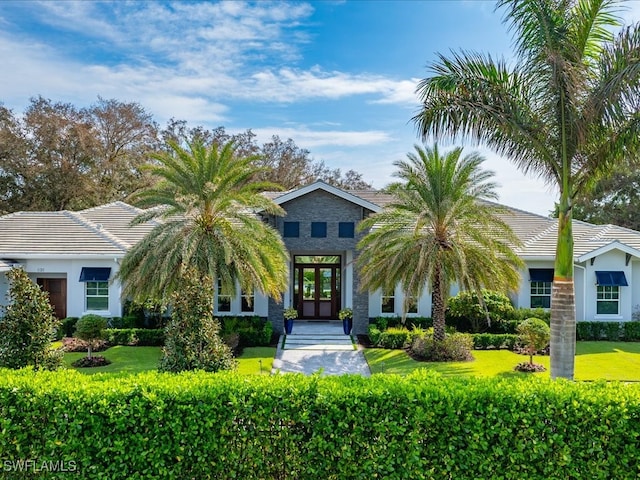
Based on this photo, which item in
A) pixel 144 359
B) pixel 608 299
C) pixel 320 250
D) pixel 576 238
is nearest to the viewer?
pixel 144 359

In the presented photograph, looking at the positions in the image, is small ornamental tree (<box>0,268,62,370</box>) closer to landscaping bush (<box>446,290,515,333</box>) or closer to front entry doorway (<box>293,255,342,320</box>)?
front entry doorway (<box>293,255,342,320</box>)

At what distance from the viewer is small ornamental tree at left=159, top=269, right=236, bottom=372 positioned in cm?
932

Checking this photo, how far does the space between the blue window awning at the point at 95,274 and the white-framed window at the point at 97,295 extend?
Result: 1.77ft

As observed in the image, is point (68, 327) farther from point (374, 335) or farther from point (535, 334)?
point (535, 334)

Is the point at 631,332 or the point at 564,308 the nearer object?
the point at 564,308

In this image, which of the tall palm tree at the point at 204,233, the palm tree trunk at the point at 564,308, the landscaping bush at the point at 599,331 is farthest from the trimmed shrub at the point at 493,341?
the tall palm tree at the point at 204,233

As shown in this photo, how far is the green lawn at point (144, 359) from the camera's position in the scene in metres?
14.7

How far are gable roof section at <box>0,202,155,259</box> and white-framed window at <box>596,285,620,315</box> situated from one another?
73.2ft

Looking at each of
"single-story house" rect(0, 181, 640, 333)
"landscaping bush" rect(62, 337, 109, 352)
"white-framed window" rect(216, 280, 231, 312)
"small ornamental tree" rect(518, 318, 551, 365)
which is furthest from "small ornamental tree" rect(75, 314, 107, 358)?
"small ornamental tree" rect(518, 318, 551, 365)

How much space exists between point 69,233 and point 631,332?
27.3 m

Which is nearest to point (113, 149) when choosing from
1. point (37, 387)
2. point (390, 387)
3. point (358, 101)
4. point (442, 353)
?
point (358, 101)

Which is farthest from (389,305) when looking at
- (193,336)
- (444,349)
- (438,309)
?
(193,336)

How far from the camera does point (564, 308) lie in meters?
10.3

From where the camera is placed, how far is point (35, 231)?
22.4 meters
